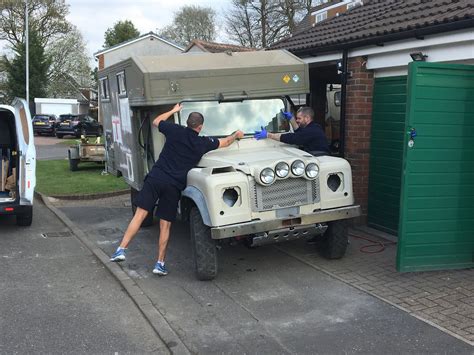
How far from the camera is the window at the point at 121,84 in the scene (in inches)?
291

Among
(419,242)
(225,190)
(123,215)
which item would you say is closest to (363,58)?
(419,242)

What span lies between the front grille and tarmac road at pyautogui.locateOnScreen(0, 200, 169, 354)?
1.66 metres

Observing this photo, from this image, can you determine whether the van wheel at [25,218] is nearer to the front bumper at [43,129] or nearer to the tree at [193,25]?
the front bumper at [43,129]

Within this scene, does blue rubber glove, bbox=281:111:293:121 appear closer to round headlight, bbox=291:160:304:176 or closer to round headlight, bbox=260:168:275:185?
round headlight, bbox=291:160:304:176

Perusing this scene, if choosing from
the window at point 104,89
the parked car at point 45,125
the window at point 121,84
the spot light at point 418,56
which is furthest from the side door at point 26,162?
the parked car at point 45,125

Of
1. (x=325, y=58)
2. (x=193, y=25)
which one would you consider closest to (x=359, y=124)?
(x=325, y=58)

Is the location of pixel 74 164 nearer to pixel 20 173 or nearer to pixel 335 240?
pixel 20 173

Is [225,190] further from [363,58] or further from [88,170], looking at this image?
[88,170]

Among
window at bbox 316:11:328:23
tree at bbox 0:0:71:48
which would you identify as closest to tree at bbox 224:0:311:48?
window at bbox 316:11:328:23

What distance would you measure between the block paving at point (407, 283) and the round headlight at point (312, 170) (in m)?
1.23

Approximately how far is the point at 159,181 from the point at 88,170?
36.9 ft

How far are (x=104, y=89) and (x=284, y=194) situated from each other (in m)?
5.07

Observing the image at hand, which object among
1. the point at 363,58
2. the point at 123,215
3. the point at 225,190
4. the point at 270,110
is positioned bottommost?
the point at 123,215

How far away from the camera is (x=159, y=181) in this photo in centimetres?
568
